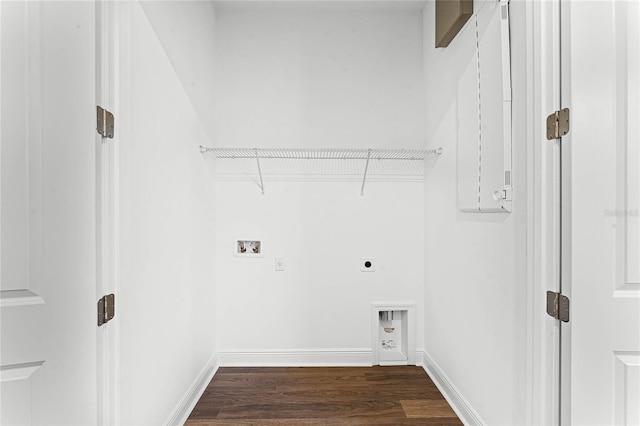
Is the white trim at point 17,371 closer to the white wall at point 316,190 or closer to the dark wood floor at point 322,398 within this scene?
the dark wood floor at point 322,398

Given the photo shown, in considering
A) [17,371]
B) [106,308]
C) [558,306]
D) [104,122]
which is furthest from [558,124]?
[17,371]

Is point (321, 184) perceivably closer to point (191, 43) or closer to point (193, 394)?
point (191, 43)

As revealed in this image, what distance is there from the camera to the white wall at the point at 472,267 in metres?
1.48

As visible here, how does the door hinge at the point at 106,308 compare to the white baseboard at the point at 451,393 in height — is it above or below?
above

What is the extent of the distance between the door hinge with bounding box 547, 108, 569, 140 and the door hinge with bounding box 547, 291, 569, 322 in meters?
0.54

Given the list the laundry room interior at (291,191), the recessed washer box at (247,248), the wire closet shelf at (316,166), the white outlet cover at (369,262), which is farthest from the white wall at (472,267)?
the recessed washer box at (247,248)

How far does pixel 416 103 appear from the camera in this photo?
2.76 meters

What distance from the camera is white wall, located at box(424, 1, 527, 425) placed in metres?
1.48

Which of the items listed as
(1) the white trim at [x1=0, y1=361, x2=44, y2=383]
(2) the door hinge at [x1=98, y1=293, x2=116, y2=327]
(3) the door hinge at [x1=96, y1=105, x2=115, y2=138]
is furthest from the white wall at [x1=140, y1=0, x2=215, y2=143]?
(1) the white trim at [x1=0, y1=361, x2=44, y2=383]

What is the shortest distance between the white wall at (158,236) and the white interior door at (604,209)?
5.04 ft

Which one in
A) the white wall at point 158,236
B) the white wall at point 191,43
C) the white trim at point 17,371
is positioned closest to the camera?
the white trim at point 17,371

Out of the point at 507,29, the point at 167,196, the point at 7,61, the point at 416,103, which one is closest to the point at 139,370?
the point at 167,196

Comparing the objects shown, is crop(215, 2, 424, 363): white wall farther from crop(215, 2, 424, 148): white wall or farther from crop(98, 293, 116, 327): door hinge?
crop(98, 293, 116, 327): door hinge

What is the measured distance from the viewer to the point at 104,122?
1.19 meters
